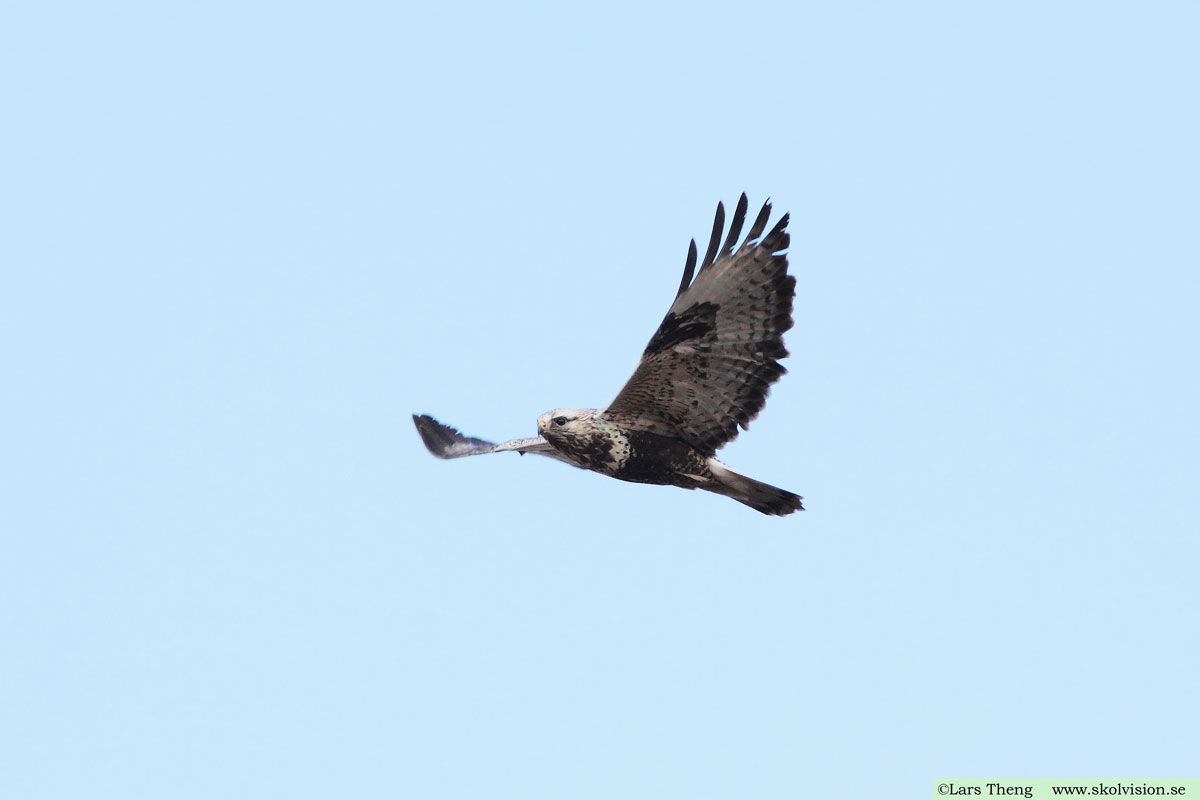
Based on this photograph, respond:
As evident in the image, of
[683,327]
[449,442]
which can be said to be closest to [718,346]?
[683,327]

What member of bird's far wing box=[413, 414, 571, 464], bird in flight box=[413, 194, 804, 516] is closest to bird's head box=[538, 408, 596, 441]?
bird in flight box=[413, 194, 804, 516]

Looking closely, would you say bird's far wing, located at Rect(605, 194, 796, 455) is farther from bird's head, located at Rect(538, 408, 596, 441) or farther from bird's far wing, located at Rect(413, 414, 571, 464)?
bird's far wing, located at Rect(413, 414, 571, 464)

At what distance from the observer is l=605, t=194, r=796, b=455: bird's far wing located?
33.8 feet

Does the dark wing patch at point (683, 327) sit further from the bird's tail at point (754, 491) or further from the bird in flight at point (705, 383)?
the bird's tail at point (754, 491)

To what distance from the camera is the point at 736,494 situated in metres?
11.3

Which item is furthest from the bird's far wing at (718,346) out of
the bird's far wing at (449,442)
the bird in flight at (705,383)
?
the bird's far wing at (449,442)

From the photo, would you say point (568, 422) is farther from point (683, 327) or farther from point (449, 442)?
point (449, 442)

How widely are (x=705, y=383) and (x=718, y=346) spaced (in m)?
0.32

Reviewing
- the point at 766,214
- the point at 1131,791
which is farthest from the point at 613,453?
the point at 1131,791

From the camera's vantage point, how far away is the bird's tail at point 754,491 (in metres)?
11.1

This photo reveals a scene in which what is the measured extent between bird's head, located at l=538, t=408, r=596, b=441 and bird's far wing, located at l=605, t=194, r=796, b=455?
0.18 meters

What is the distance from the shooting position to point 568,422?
1103cm

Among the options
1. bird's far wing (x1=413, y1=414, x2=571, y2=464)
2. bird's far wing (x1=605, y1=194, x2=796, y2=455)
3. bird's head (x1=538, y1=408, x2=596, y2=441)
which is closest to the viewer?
bird's far wing (x1=605, y1=194, x2=796, y2=455)

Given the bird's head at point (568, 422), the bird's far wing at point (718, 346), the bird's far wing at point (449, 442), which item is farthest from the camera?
the bird's far wing at point (449, 442)
